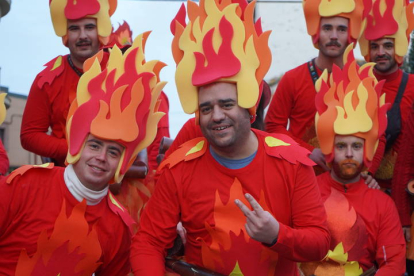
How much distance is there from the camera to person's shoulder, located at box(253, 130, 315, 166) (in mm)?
3502

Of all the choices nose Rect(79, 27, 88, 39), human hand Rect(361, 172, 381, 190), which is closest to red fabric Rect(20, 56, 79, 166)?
nose Rect(79, 27, 88, 39)

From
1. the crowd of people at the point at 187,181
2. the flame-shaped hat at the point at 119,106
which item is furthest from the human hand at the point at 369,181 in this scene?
the flame-shaped hat at the point at 119,106

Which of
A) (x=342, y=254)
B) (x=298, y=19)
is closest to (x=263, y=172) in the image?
(x=342, y=254)

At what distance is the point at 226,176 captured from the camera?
353 centimetres

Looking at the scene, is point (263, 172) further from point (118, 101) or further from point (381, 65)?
point (381, 65)

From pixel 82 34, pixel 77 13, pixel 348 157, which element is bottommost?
pixel 348 157

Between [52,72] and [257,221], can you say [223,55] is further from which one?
[52,72]

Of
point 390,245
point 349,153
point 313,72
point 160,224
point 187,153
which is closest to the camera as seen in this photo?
point 160,224

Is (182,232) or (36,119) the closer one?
(182,232)

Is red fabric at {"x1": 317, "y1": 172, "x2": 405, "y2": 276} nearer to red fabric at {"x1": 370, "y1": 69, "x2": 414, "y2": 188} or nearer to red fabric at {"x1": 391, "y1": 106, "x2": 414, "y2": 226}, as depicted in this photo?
red fabric at {"x1": 391, "y1": 106, "x2": 414, "y2": 226}

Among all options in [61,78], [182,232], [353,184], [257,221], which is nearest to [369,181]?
[353,184]

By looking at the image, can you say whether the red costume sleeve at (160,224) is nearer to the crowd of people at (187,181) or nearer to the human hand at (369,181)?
the crowd of people at (187,181)

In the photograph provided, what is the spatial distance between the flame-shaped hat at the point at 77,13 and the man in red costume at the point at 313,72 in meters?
1.29

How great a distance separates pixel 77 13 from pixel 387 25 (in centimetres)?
226
